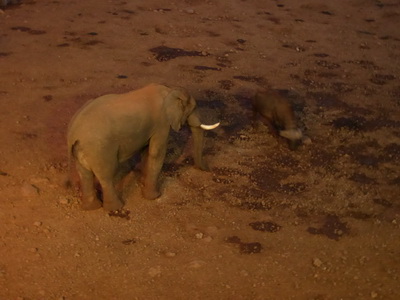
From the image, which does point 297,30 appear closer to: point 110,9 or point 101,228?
point 110,9

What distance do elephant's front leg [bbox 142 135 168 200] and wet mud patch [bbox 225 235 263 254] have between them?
2.87ft

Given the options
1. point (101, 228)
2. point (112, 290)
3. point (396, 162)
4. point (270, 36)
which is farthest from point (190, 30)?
point (112, 290)

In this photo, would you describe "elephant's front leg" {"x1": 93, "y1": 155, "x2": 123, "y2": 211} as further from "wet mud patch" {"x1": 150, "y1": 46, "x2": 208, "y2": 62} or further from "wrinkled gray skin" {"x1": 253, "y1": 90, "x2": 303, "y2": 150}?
"wet mud patch" {"x1": 150, "y1": 46, "x2": 208, "y2": 62}

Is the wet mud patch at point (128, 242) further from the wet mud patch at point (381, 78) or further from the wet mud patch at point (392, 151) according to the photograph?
the wet mud patch at point (381, 78)

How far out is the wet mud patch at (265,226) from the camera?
5195 mm

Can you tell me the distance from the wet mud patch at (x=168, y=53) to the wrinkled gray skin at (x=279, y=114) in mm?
2224

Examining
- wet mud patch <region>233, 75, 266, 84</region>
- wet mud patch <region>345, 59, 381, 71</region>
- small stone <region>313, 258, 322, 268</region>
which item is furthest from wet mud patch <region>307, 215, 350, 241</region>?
wet mud patch <region>345, 59, 381, 71</region>

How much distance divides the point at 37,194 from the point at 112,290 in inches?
55.8

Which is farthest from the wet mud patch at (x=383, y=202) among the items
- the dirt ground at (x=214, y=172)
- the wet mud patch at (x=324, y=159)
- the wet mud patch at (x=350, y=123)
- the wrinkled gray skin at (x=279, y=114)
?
the wet mud patch at (x=350, y=123)

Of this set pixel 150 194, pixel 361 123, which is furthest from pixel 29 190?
pixel 361 123

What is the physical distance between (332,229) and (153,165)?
1.72 metres

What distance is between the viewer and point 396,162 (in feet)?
20.8

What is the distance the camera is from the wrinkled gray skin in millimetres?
6430

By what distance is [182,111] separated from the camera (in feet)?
17.4
